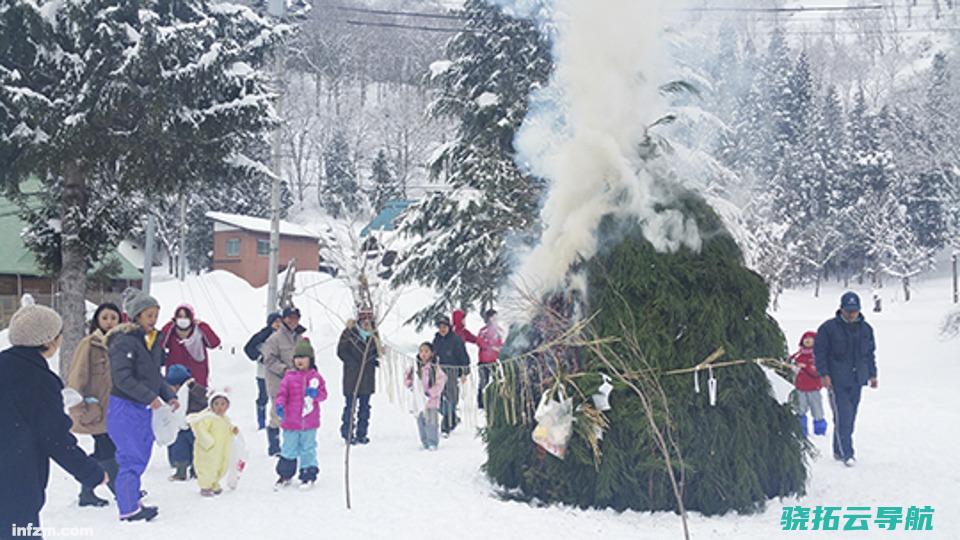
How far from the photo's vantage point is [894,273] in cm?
4497

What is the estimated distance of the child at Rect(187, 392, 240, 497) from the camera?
23.4ft

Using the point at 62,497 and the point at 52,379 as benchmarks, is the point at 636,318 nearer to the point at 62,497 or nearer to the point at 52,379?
the point at 52,379

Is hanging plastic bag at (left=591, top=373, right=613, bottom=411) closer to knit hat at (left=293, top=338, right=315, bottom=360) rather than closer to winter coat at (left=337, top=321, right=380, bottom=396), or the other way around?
knit hat at (left=293, top=338, right=315, bottom=360)

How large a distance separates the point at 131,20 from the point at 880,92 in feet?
197

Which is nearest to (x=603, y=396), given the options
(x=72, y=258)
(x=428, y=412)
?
(x=428, y=412)

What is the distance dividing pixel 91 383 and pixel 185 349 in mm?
1911

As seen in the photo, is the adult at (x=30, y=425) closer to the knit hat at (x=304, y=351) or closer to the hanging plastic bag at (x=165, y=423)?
the hanging plastic bag at (x=165, y=423)

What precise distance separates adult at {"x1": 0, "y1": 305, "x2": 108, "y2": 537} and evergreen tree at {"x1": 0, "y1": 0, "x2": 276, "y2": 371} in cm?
803

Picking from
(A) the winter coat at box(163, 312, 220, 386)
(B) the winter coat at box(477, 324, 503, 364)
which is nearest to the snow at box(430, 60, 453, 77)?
(B) the winter coat at box(477, 324, 503, 364)

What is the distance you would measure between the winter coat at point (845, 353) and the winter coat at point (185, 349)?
6.27 metres

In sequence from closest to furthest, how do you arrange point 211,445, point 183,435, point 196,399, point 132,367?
point 132,367
point 211,445
point 183,435
point 196,399

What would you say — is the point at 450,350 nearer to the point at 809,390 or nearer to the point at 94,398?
the point at 809,390

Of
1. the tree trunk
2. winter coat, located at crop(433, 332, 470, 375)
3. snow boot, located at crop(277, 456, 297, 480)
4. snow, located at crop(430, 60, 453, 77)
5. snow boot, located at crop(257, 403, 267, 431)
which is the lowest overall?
snow boot, located at crop(277, 456, 297, 480)

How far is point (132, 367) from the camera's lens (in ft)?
20.9
